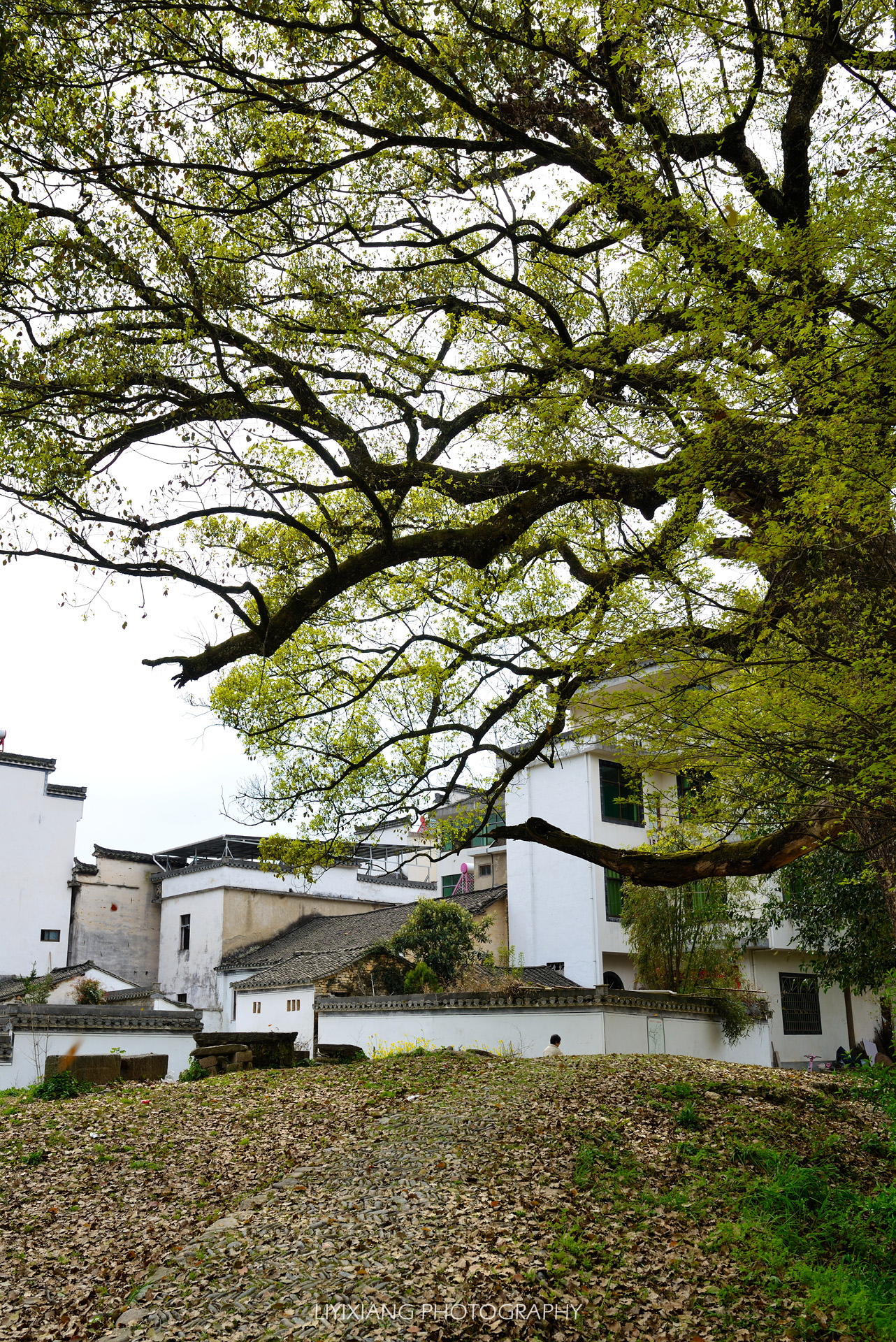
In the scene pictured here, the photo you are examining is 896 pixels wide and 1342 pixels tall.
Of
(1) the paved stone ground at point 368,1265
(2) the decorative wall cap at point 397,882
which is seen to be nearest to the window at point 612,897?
(2) the decorative wall cap at point 397,882

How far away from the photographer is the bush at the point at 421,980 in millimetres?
18531

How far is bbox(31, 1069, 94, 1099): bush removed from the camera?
1086cm

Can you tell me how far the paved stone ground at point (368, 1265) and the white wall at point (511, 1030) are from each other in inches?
320

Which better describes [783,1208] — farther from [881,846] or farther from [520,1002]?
[520,1002]

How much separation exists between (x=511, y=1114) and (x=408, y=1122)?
0.87 metres

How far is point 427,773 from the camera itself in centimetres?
1021

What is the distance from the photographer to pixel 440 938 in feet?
64.7

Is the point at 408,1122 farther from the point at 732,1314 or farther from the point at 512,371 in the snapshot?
the point at 512,371

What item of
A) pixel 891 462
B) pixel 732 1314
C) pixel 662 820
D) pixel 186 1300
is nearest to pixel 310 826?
pixel 662 820

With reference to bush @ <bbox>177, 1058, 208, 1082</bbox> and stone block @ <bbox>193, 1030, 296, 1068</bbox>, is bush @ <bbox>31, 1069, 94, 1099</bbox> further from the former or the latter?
stone block @ <bbox>193, 1030, 296, 1068</bbox>

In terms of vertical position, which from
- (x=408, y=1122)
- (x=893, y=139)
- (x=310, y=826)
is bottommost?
(x=408, y=1122)

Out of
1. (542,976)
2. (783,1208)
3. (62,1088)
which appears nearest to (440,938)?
(542,976)

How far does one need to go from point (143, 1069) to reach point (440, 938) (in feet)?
27.8

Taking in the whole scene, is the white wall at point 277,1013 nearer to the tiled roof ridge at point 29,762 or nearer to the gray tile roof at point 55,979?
the gray tile roof at point 55,979
